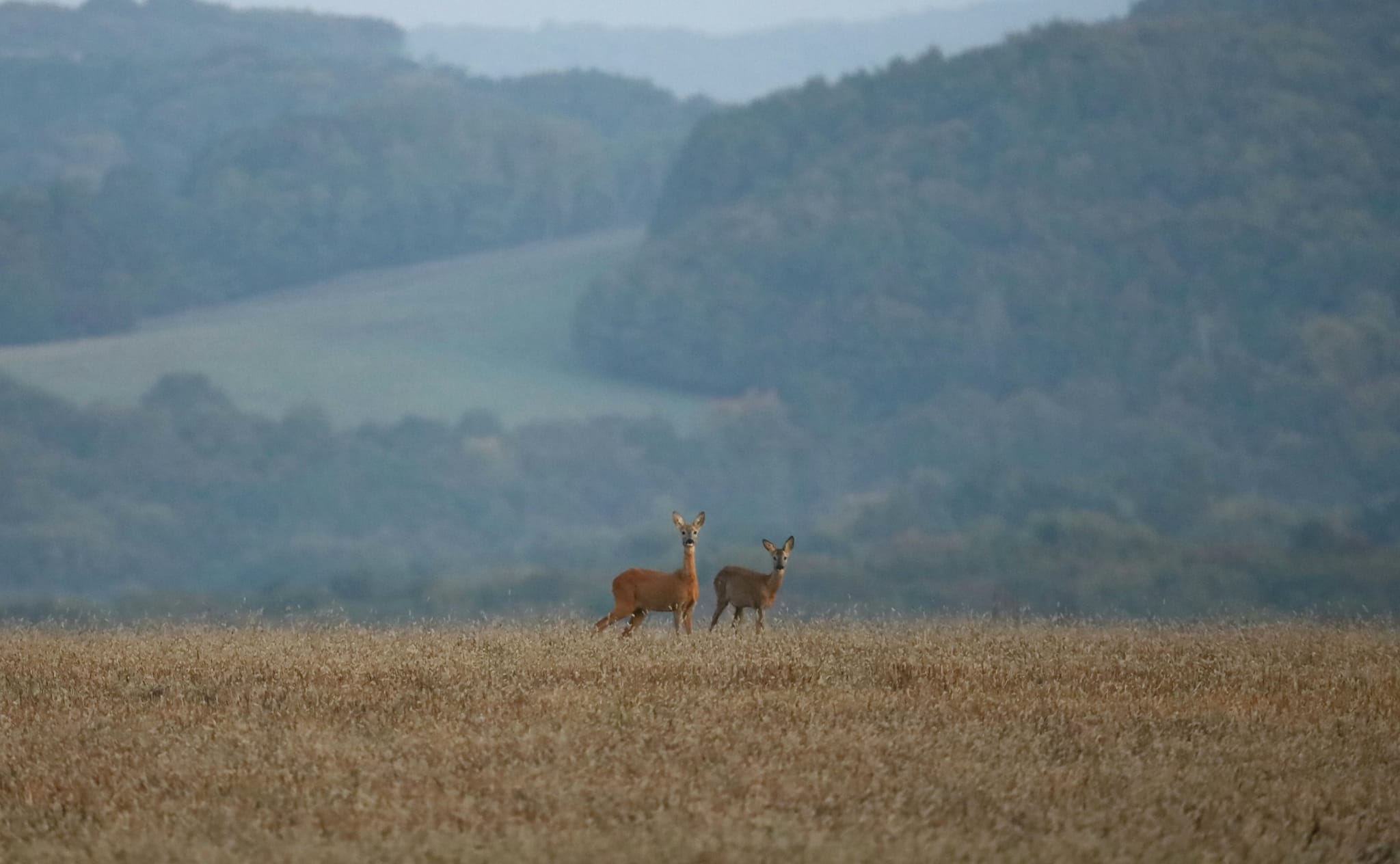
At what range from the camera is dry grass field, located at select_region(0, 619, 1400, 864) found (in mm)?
8805

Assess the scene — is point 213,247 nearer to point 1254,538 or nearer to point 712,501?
point 712,501

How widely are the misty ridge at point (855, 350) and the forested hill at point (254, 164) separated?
2.17 feet

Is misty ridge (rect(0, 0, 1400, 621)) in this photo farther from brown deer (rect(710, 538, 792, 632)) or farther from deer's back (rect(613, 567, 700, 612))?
deer's back (rect(613, 567, 700, 612))

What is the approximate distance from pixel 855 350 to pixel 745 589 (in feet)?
291

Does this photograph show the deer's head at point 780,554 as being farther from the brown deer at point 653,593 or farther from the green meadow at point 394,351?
the green meadow at point 394,351

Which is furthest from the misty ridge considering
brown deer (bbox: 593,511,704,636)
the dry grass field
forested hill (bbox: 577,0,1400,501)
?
the dry grass field

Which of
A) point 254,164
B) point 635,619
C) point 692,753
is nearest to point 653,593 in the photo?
point 635,619

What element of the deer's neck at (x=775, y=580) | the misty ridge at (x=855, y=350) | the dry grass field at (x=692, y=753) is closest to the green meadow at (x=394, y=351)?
the misty ridge at (x=855, y=350)

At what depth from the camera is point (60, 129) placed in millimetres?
144000

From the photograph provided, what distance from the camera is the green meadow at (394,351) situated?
353 feet

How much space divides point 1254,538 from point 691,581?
7084 cm

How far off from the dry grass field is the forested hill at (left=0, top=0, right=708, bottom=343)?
107909 mm

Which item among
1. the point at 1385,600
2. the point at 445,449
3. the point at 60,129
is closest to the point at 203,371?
the point at 445,449

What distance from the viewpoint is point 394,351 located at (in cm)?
11738
